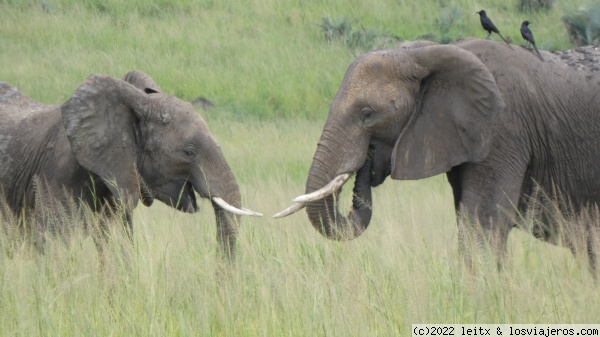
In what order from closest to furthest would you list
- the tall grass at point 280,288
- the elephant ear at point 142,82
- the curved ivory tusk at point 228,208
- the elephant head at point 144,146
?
the tall grass at point 280,288, the curved ivory tusk at point 228,208, the elephant head at point 144,146, the elephant ear at point 142,82

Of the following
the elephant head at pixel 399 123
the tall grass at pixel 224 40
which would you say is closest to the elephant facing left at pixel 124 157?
the elephant head at pixel 399 123

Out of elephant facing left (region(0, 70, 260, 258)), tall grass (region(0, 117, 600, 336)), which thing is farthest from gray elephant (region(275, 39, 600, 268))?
elephant facing left (region(0, 70, 260, 258))

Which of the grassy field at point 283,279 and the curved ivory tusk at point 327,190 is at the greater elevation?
the curved ivory tusk at point 327,190

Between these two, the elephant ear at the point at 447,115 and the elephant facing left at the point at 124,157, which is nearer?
the elephant ear at the point at 447,115

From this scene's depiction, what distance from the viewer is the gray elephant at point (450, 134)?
273 inches

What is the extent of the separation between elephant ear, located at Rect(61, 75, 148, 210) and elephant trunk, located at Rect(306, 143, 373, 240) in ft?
4.35

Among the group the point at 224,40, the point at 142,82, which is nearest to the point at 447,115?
the point at 142,82

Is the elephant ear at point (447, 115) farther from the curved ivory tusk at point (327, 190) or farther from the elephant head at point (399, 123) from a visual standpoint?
the curved ivory tusk at point (327, 190)

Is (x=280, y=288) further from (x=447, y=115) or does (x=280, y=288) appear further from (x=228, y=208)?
(x=447, y=115)

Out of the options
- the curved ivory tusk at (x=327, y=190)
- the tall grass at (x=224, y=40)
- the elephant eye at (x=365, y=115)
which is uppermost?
the elephant eye at (x=365, y=115)

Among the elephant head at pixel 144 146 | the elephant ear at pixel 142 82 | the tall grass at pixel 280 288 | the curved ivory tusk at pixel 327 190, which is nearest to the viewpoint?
the tall grass at pixel 280 288

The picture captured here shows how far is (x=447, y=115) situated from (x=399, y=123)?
0.89 feet

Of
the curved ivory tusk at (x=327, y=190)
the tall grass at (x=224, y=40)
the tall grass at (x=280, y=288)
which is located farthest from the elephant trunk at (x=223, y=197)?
the tall grass at (x=224, y=40)

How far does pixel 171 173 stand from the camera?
25.6ft
